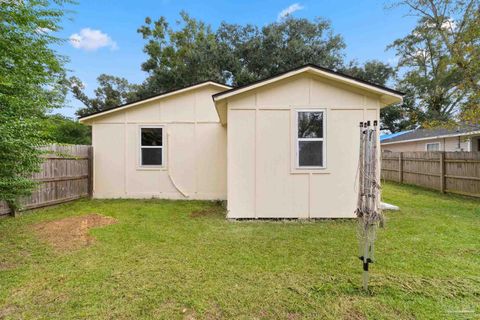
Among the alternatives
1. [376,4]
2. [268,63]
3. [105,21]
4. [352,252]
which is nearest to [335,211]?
[352,252]

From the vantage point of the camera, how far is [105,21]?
14.2 meters

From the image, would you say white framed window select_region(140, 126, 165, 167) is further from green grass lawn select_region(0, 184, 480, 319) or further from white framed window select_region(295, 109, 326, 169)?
white framed window select_region(295, 109, 326, 169)

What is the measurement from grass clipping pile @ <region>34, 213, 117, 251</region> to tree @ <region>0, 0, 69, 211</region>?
3.32 ft

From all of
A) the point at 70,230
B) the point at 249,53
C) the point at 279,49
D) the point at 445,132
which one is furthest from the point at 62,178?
the point at 279,49

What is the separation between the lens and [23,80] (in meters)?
4.04

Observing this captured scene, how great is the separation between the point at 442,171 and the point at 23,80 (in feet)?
42.8

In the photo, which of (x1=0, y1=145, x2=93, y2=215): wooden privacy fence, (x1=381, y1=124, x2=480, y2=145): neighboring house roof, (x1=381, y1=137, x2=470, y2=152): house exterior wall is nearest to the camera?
(x1=0, y1=145, x2=93, y2=215): wooden privacy fence

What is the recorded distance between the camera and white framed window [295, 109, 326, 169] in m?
6.30

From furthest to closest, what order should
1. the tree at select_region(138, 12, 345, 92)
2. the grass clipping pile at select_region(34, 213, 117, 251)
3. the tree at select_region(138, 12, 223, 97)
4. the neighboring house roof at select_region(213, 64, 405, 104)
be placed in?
Answer: the tree at select_region(138, 12, 223, 97) → the tree at select_region(138, 12, 345, 92) → the neighboring house roof at select_region(213, 64, 405, 104) → the grass clipping pile at select_region(34, 213, 117, 251)

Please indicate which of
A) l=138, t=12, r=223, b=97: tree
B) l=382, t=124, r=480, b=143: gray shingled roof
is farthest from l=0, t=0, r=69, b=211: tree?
l=138, t=12, r=223, b=97: tree

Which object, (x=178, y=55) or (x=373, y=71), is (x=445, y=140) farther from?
(x=178, y=55)

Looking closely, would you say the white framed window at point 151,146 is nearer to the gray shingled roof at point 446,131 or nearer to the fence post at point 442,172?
the gray shingled roof at point 446,131

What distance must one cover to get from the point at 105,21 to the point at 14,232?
12.8 metres

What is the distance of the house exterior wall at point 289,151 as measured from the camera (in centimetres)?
628
